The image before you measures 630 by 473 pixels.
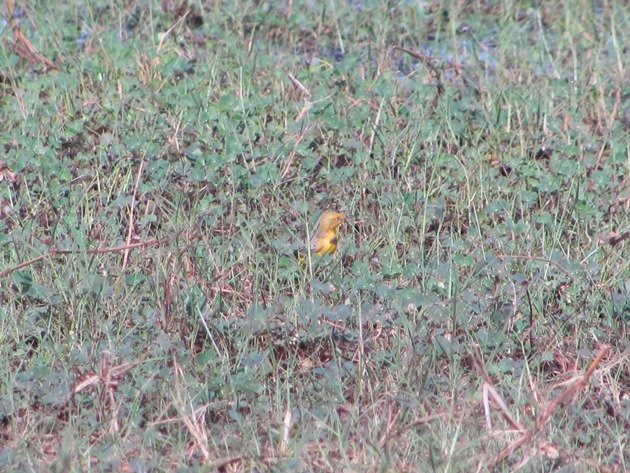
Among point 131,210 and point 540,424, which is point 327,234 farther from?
point 540,424

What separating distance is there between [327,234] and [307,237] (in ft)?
0.52

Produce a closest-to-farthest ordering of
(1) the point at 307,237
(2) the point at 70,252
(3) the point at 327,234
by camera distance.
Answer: (2) the point at 70,252
(1) the point at 307,237
(3) the point at 327,234

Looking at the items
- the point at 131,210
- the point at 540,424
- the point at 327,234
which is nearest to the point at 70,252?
the point at 131,210

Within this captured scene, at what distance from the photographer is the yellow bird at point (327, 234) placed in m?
4.55

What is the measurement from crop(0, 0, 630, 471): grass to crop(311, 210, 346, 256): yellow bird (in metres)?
0.07

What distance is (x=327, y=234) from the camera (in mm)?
4637

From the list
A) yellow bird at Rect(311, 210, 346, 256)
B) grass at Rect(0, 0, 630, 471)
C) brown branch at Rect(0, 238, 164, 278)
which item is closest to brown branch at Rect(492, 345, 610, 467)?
grass at Rect(0, 0, 630, 471)

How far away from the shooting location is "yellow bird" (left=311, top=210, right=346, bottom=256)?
4.55 meters

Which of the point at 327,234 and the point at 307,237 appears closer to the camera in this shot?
the point at 307,237

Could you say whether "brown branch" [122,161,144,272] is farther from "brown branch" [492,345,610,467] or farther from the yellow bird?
"brown branch" [492,345,610,467]

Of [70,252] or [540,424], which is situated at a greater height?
[540,424]

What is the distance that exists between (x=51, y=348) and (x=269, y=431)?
0.88m

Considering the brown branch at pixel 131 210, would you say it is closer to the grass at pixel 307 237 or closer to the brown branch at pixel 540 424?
the grass at pixel 307 237

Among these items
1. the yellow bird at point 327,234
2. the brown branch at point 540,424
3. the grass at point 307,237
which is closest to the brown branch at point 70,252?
the grass at point 307,237
